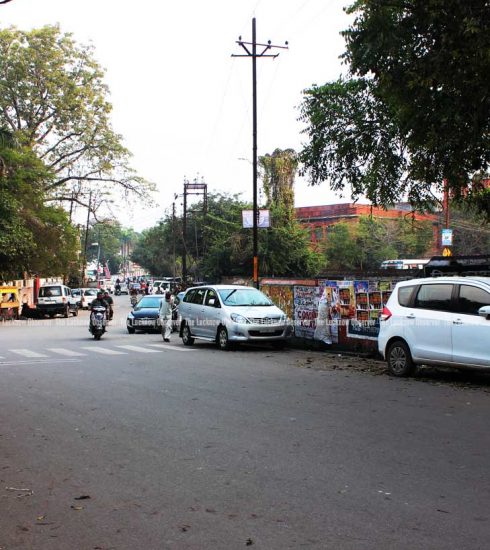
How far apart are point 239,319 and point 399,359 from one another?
644 cm

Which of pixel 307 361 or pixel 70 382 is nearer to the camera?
pixel 70 382

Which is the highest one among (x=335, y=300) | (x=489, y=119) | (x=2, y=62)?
(x=2, y=62)

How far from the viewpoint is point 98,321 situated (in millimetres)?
22750

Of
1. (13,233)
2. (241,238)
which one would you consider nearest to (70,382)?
(13,233)

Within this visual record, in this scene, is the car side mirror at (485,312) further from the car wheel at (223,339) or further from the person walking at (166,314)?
the person walking at (166,314)

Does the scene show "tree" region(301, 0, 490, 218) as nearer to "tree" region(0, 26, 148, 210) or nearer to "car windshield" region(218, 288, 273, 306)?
"car windshield" region(218, 288, 273, 306)

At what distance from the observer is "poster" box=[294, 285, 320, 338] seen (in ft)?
62.9

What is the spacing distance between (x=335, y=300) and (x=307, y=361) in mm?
2809

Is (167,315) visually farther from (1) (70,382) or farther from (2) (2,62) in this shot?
(2) (2,62)

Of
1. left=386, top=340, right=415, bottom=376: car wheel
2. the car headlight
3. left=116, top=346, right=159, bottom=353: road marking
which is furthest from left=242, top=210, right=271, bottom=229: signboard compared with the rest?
left=386, top=340, right=415, bottom=376: car wheel

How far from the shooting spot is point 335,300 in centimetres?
1800

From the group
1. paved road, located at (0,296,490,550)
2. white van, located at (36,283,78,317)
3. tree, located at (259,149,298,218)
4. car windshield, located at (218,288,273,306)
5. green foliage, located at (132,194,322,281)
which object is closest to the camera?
paved road, located at (0,296,490,550)

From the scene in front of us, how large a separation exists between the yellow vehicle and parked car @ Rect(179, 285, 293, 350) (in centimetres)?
1939

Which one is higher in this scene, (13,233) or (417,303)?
(13,233)
